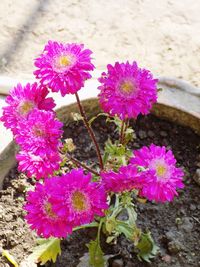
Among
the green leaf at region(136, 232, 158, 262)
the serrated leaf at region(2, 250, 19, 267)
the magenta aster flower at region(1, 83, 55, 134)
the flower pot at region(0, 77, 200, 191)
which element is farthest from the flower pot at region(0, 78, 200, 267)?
the magenta aster flower at region(1, 83, 55, 134)

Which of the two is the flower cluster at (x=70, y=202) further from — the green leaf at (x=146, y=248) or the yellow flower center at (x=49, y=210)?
the green leaf at (x=146, y=248)

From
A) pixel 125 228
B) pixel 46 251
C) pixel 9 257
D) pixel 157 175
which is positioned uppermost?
pixel 157 175

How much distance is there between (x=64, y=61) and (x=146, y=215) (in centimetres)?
87

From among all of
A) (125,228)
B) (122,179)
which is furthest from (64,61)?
(125,228)

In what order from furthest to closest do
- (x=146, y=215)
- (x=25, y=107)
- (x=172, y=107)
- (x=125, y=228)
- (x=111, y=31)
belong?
(x=111, y=31)
(x=172, y=107)
(x=146, y=215)
(x=125, y=228)
(x=25, y=107)

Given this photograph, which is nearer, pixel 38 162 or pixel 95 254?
pixel 38 162

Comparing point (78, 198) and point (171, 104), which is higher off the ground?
point (78, 198)

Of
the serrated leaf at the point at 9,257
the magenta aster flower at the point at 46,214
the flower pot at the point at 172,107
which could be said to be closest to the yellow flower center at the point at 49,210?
the magenta aster flower at the point at 46,214

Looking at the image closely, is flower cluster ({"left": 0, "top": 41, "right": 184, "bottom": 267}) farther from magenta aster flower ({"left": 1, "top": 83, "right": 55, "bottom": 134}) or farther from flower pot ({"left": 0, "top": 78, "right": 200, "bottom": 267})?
flower pot ({"left": 0, "top": 78, "right": 200, "bottom": 267})

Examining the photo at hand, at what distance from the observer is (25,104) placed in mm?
1596

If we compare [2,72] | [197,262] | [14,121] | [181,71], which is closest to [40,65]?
[14,121]

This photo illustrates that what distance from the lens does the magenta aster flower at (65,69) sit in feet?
5.01

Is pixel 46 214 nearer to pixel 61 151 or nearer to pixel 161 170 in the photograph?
pixel 61 151

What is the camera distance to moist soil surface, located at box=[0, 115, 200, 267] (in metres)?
2.04
